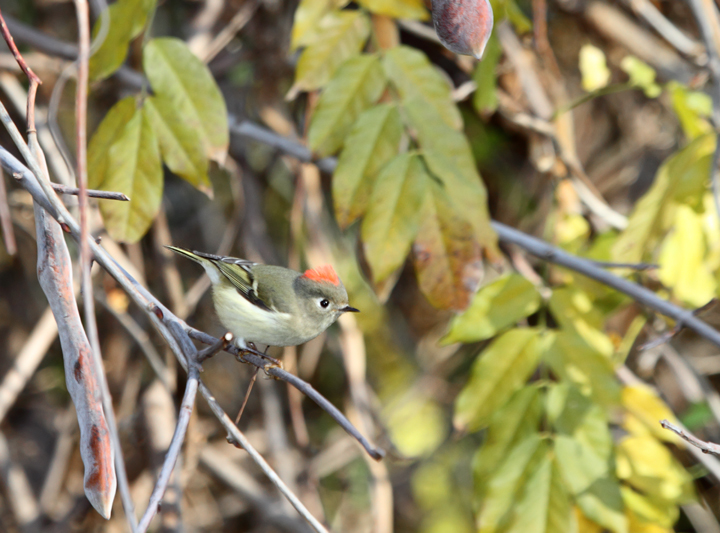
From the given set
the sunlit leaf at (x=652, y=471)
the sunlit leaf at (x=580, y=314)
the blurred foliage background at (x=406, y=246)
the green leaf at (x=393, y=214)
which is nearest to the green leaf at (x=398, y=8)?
the blurred foliage background at (x=406, y=246)

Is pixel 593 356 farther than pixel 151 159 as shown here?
Yes

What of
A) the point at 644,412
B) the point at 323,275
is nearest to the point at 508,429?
the point at 644,412

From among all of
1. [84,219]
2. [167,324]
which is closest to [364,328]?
[167,324]

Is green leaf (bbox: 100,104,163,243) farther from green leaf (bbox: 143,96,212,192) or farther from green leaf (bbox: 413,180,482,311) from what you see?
green leaf (bbox: 413,180,482,311)

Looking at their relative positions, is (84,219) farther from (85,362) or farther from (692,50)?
Answer: (692,50)

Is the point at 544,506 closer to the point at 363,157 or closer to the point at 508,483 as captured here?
the point at 508,483

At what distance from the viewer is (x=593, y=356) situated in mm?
2186

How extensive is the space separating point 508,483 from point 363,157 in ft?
3.71

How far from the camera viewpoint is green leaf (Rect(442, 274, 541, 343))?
2.20 meters

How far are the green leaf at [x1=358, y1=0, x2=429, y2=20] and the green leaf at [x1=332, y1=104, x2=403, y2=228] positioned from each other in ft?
1.11

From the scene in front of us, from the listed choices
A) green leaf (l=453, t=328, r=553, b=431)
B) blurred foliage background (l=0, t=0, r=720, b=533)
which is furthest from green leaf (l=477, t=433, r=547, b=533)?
green leaf (l=453, t=328, r=553, b=431)

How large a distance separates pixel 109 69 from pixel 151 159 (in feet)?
1.17

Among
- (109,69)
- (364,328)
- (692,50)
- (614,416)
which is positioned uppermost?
(109,69)

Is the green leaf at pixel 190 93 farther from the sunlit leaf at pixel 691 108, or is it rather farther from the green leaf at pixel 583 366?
the sunlit leaf at pixel 691 108
